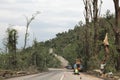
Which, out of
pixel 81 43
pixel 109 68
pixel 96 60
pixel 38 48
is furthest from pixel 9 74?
pixel 81 43

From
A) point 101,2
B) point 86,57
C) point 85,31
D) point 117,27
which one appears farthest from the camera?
point 85,31

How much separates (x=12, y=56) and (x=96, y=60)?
1404 centimetres

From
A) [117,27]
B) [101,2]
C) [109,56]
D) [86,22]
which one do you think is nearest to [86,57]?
[86,22]

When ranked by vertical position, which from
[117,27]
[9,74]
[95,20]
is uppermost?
[95,20]

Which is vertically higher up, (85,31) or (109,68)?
(85,31)

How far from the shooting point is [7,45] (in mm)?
63656

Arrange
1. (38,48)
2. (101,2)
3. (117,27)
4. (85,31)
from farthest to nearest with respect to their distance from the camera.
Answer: (38,48) → (85,31) → (101,2) → (117,27)

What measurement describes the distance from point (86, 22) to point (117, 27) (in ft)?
128

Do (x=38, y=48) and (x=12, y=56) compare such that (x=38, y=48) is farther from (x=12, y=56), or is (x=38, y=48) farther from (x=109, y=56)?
(x=109, y=56)

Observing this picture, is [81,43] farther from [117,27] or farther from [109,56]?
[117,27]

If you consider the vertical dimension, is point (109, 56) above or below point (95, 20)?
below

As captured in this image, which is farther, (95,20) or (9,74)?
(95,20)

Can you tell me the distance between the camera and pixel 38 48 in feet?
301

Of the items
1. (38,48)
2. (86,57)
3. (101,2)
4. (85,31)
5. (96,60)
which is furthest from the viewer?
(38,48)
